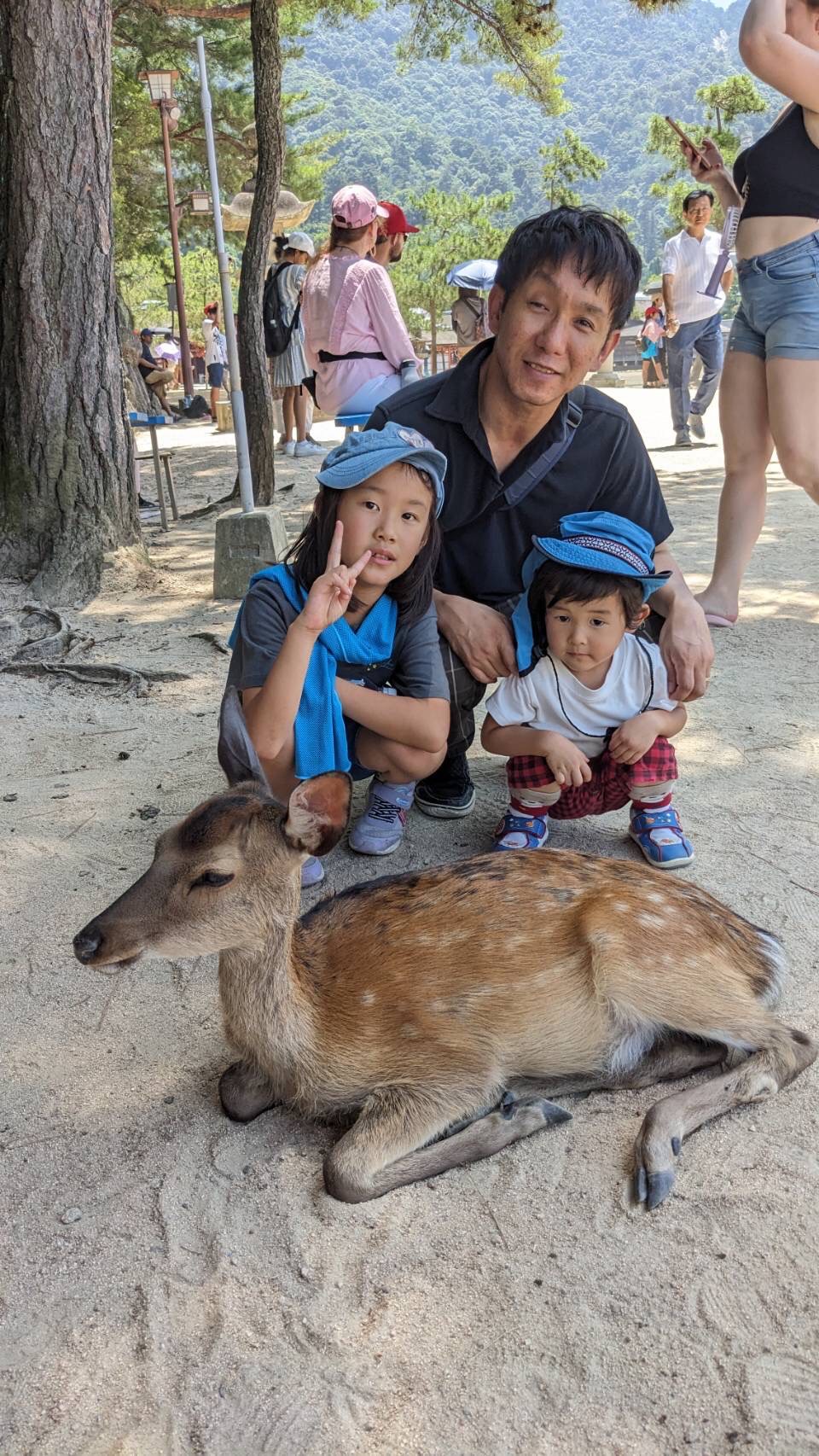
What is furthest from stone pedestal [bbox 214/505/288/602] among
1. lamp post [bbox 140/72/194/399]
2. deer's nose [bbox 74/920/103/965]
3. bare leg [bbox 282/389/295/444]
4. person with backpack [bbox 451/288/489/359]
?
lamp post [bbox 140/72/194/399]

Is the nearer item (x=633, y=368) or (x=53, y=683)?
(x=53, y=683)

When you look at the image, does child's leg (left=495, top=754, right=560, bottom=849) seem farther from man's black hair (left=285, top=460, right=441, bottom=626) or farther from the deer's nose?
the deer's nose

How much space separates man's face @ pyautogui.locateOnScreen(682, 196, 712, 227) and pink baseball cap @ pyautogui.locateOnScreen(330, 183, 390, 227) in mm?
4497

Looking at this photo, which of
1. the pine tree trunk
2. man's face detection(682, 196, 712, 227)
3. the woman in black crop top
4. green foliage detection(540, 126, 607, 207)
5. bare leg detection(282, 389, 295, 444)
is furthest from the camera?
green foliage detection(540, 126, 607, 207)

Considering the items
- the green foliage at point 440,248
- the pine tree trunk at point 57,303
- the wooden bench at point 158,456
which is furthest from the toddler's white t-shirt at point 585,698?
the green foliage at point 440,248

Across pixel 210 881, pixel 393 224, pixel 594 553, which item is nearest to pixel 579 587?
pixel 594 553

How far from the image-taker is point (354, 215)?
7078mm

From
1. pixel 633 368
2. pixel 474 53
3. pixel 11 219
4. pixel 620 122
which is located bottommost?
pixel 633 368

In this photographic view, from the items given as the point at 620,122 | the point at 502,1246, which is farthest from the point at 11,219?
the point at 620,122

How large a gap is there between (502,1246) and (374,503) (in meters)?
1.84

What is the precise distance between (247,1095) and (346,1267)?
1.53ft

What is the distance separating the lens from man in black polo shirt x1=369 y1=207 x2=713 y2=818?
3.19 meters

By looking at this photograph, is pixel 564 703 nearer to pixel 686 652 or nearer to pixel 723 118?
pixel 686 652

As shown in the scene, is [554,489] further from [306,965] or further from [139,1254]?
[139,1254]
